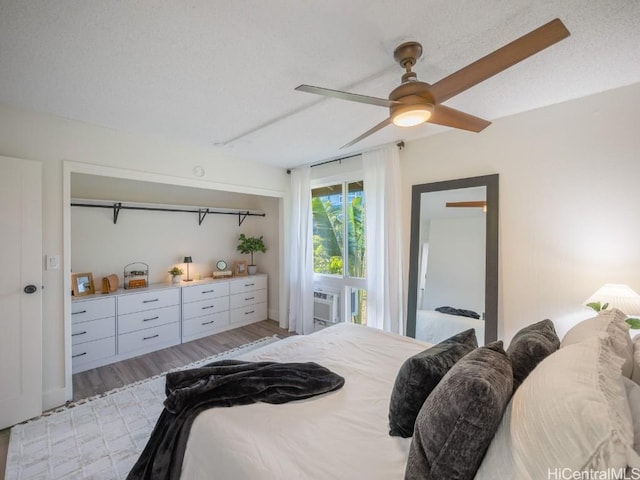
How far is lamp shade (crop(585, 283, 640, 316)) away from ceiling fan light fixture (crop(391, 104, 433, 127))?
165cm

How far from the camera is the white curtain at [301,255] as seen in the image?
4.05 metres

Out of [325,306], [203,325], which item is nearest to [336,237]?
[325,306]

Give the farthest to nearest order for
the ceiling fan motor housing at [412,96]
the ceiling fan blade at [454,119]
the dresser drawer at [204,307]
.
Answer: the dresser drawer at [204,307]
the ceiling fan blade at [454,119]
the ceiling fan motor housing at [412,96]

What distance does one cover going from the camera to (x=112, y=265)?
359 cm

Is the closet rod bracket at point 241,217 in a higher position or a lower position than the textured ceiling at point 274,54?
lower

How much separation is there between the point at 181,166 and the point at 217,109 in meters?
1.19

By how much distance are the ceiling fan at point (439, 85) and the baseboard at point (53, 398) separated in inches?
126

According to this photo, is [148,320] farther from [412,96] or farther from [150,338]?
[412,96]

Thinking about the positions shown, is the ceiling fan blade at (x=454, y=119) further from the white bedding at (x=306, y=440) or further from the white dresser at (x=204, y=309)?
the white dresser at (x=204, y=309)

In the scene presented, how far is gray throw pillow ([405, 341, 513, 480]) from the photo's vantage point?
0.79m

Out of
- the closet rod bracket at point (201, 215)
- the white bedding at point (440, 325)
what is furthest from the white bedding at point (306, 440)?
the closet rod bracket at point (201, 215)

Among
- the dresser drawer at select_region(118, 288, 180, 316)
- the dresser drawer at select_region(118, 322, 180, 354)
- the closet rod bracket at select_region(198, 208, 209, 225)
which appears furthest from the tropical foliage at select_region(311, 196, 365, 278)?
the dresser drawer at select_region(118, 322, 180, 354)

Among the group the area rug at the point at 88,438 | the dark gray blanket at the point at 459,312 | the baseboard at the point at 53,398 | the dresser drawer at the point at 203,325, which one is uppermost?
the dark gray blanket at the point at 459,312

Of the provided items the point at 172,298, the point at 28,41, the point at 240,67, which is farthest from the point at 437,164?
the point at 172,298
